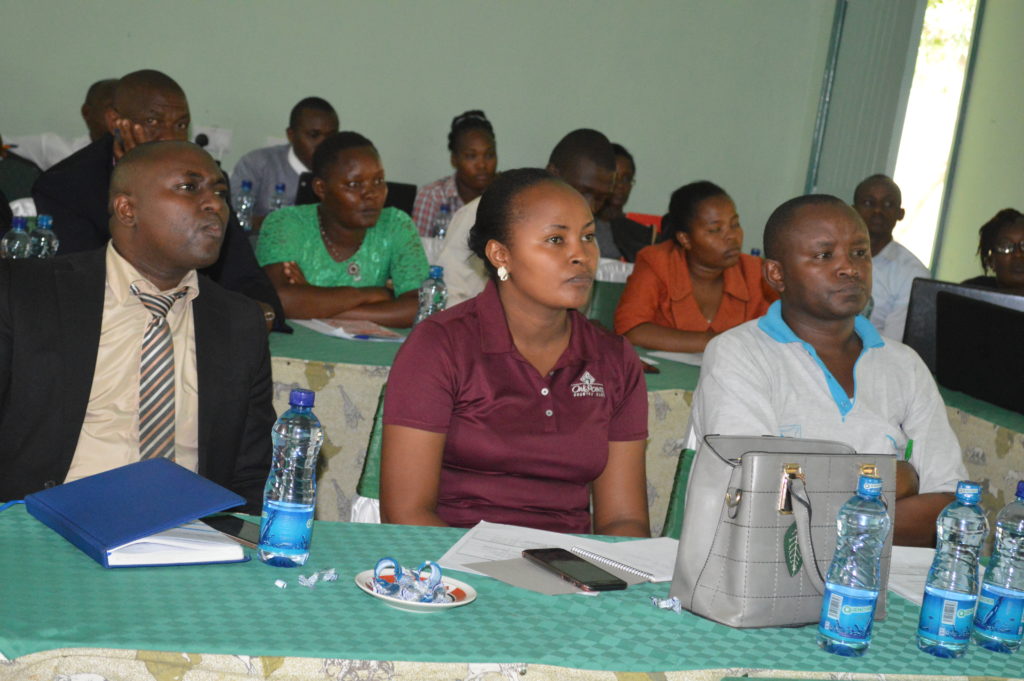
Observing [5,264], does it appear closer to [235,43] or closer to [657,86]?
[235,43]

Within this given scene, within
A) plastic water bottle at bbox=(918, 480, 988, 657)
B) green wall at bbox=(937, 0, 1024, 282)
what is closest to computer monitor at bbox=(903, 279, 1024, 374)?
plastic water bottle at bbox=(918, 480, 988, 657)

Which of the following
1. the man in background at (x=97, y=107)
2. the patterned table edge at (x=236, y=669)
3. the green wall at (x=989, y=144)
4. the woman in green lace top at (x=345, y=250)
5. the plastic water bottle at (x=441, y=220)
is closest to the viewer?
the patterned table edge at (x=236, y=669)

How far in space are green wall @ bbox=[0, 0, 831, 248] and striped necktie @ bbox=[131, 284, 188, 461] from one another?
5346 millimetres

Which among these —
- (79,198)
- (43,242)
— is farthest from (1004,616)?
(43,242)

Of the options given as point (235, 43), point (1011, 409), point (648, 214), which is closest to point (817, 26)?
point (648, 214)

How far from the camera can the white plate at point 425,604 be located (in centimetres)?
138

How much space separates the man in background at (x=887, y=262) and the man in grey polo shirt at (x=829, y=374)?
8.43 feet

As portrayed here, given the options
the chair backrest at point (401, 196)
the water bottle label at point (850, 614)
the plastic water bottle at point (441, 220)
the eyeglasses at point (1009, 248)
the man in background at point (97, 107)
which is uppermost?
the man in background at point (97, 107)

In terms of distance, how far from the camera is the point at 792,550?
1.50 metres

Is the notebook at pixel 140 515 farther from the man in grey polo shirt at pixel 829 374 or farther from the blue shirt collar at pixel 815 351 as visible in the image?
the blue shirt collar at pixel 815 351

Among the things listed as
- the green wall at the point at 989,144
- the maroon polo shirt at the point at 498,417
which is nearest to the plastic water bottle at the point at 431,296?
the maroon polo shirt at the point at 498,417

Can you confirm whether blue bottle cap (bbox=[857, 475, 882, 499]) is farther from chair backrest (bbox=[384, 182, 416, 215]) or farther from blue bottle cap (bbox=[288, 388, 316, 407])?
chair backrest (bbox=[384, 182, 416, 215])

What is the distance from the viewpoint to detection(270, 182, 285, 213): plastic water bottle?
20.6 ft

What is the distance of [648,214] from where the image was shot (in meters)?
8.38
